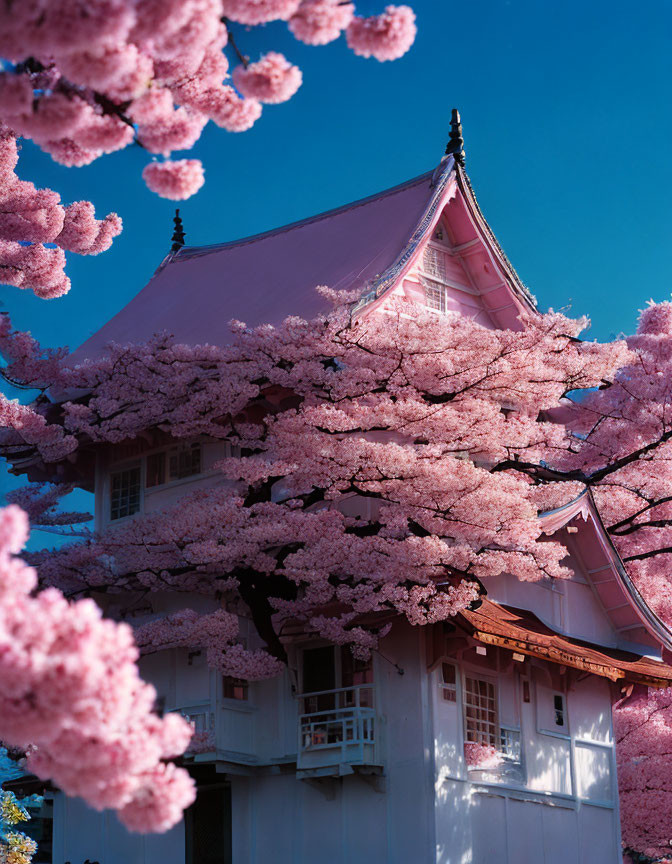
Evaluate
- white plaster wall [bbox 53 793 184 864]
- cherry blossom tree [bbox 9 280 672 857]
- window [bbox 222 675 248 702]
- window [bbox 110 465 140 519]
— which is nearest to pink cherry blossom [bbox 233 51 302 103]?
cherry blossom tree [bbox 9 280 672 857]

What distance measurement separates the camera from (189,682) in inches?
880

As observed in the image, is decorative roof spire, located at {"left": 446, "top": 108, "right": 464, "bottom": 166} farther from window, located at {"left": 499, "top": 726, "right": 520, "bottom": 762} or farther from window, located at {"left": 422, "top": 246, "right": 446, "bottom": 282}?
window, located at {"left": 499, "top": 726, "right": 520, "bottom": 762}

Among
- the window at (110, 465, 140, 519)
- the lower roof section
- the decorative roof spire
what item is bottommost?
the lower roof section

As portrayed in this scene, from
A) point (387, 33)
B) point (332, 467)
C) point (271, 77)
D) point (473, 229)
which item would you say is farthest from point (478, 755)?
point (387, 33)

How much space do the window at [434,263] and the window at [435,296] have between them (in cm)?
19

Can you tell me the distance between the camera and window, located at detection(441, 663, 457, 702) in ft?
69.2

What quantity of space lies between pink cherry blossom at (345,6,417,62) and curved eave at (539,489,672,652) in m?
13.7

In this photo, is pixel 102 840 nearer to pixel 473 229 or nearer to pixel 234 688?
pixel 234 688

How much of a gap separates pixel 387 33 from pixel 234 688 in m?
15.5

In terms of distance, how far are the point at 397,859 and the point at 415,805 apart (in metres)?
0.94

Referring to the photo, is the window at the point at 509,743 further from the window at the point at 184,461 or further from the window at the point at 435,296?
the window at the point at 435,296

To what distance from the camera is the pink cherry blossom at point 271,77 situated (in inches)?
361

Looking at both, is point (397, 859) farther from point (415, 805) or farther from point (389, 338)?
point (389, 338)

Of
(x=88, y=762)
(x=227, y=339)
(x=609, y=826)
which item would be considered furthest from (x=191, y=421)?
(x=88, y=762)
